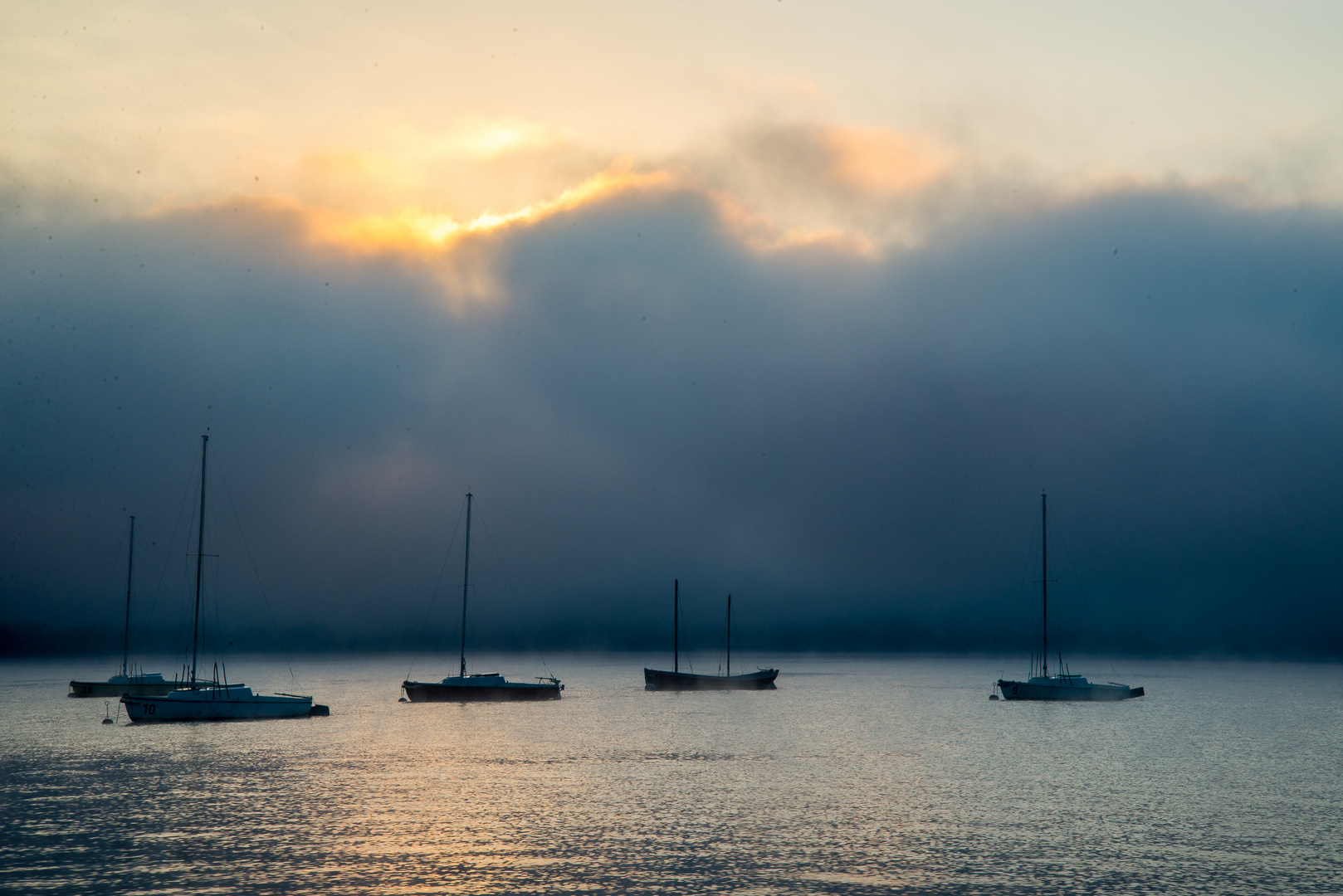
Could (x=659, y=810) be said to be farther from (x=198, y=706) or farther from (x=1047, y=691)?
(x=1047, y=691)

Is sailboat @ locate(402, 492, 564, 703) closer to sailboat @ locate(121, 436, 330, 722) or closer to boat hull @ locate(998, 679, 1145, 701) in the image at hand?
sailboat @ locate(121, 436, 330, 722)

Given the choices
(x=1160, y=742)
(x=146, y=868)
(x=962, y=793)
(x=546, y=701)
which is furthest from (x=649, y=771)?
(x=546, y=701)

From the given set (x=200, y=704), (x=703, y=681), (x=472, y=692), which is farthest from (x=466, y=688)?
(x=703, y=681)

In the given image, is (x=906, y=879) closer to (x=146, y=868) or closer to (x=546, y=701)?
(x=146, y=868)

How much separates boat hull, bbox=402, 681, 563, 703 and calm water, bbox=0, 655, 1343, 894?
585 inches

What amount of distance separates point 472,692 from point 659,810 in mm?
69346

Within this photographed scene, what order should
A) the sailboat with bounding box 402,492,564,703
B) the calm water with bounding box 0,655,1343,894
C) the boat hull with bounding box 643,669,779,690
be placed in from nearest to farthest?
the calm water with bounding box 0,655,1343,894
the sailboat with bounding box 402,492,564,703
the boat hull with bounding box 643,669,779,690

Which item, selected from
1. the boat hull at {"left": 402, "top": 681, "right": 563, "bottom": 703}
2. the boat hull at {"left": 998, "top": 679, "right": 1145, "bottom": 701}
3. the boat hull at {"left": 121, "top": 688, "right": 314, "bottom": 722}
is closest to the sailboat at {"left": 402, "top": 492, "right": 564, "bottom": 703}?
the boat hull at {"left": 402, "top": 681, "right": 563, "bottom": 703}

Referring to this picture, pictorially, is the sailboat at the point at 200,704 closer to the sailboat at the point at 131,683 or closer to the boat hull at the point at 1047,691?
the sailboat at the point at 131,683

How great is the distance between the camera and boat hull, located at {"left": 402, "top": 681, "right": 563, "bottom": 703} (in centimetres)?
11525

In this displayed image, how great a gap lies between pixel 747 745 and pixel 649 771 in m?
19.6

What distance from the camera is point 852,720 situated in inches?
4614

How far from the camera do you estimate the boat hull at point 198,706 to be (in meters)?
88.7

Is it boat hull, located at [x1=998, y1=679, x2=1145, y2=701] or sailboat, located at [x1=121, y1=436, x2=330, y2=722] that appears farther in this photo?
boat hull, located at [x1=998, y1=679, x2=1145, y2=701]
